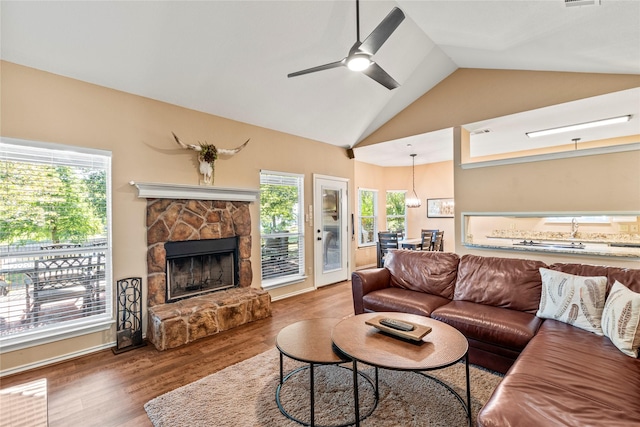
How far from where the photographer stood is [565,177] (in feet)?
11.8

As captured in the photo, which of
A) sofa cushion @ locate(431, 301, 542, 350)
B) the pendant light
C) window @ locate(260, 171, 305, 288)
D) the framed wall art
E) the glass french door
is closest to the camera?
sofa cushion @ locate(431, 301, 542, 350)

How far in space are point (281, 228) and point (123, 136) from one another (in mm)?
2503

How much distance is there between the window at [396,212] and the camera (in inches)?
322

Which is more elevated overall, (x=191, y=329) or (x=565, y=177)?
(x=565, y=177)

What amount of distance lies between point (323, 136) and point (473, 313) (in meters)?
3.72

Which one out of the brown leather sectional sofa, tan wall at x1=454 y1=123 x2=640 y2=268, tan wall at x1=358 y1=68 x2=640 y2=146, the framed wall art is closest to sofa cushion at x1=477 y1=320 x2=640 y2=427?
the brown leather sectional sofa

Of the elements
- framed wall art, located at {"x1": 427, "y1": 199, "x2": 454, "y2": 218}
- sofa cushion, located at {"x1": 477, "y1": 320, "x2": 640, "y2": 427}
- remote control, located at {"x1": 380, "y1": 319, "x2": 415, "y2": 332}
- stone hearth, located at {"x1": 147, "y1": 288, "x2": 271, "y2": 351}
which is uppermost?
framed wall art, located at {"x1": 427, "y1": 199, "x2": 454, "y2": 218}

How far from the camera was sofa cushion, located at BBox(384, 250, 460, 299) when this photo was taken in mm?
3213

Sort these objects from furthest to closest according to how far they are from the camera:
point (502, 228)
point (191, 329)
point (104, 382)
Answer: point (502, 228) → point (191, 329) → point (104, 382)

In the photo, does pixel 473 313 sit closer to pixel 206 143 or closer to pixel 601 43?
pixel 601 43

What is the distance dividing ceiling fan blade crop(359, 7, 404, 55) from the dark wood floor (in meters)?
2.99

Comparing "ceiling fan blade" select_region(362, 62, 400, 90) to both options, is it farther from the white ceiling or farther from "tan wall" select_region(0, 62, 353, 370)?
"tan wall" select_region(0, 62, 353, 370)

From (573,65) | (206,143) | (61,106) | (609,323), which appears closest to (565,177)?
(573,65)

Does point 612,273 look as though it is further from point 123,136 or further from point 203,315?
point 123,136
